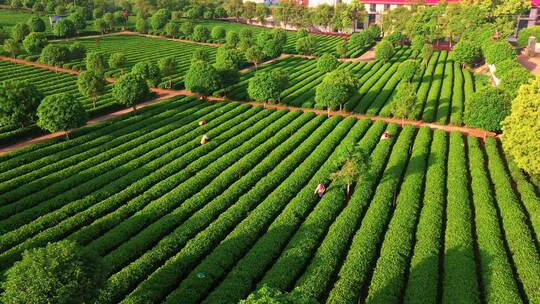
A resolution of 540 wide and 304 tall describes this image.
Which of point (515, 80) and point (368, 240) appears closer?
point (368, 240)

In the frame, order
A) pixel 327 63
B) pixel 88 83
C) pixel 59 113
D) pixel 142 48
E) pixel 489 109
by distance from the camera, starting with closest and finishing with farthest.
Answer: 1. pixel 59 113
2. pixel 489 109
3. pixel 88 83
4. pixel 327 63
5. pixel 142 48

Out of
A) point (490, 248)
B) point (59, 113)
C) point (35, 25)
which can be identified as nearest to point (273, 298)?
point (490, 248)

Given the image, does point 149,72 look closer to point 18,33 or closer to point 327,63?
point 327,63

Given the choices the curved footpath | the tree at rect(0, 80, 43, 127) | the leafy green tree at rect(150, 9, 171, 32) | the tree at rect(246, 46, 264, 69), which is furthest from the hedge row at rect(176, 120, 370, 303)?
the leafy green tree at rect(150, 9, 171, 32)

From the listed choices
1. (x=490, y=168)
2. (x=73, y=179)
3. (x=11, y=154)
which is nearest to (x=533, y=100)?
(x=490, y=168)

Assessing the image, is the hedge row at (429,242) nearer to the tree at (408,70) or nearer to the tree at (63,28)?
the tree at (408,70)

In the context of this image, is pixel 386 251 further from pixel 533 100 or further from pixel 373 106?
pixel 373 106

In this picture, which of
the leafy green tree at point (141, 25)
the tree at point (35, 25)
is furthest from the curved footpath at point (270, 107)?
the leafy green tree at point (141, 25)
